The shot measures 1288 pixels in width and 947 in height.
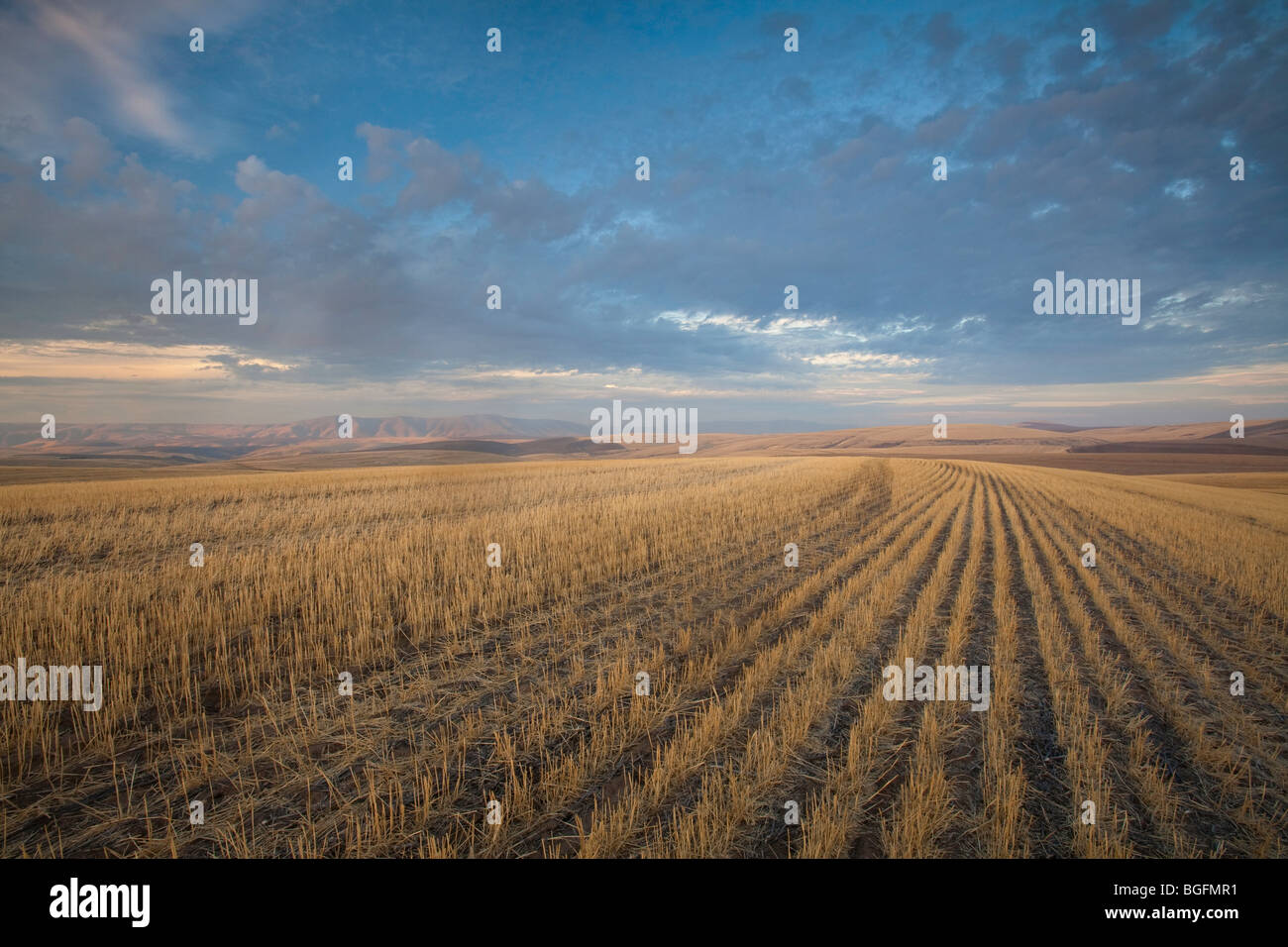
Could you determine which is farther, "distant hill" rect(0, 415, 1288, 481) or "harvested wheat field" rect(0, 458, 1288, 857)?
"distant hill" rect(0, 415, 1288, 481)

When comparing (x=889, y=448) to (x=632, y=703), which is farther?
(x=889, y=448)

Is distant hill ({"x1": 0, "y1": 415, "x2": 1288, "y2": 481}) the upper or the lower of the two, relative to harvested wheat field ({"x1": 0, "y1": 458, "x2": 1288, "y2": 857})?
upper

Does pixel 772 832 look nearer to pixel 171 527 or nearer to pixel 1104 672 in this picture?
pixel 1104 672

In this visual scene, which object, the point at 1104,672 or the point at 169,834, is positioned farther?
the point at 1104,672

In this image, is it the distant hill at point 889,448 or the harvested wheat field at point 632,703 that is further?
the distant hill at point 889,448

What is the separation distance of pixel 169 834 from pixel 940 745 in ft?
18.4

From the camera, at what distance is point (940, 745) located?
429 centimetres

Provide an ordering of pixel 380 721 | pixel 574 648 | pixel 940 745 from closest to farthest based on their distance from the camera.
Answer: pixel 940 745 → pixel 380 721 → pixel 574 648

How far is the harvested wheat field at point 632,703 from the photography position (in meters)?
3.33

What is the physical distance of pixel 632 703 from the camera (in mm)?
4965

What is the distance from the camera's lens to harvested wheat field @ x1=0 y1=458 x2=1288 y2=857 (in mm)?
3330
